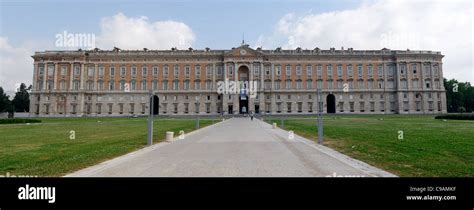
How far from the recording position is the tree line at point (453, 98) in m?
99.2

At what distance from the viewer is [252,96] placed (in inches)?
3568

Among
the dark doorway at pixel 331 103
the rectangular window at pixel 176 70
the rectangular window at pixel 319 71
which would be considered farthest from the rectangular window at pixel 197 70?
the dark doorway at pixel 331 103

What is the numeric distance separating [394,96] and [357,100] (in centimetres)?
1186

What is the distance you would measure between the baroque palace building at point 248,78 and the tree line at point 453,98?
1305 centimetres

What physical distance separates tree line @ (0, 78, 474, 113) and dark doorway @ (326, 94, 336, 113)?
4043 centimetres

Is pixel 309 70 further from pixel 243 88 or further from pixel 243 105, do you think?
pixel 243 105

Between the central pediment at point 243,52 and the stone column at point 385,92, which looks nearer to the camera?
the central pediment at point 243,52

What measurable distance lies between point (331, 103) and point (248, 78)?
27343mm

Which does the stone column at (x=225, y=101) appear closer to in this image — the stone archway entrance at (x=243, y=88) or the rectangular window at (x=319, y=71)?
the stone archway entrance at (x=243, y=88)

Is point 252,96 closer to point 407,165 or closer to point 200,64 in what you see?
point 200,64

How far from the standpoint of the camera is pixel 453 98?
103625mm
